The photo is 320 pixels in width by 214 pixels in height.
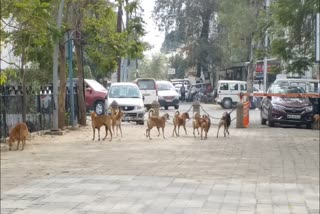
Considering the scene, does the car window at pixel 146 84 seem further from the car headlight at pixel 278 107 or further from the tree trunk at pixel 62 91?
the tree trunk at pixel 62 91

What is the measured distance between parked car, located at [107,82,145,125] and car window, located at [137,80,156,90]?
792 cm

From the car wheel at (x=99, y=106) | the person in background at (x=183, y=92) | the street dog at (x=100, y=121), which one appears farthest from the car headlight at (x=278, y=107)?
the person in background at (x=183, y=92)

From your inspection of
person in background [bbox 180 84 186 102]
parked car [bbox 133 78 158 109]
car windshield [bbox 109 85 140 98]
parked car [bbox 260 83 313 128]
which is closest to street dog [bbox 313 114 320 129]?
parked car [bbox 260 83 313 128]

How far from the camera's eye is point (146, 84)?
3369 cm

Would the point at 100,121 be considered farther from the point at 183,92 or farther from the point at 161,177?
the point at 183,92

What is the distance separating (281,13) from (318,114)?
522cm

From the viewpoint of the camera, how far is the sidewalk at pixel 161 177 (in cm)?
788

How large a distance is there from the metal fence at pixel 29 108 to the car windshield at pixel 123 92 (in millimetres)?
3077

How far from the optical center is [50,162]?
12.1m

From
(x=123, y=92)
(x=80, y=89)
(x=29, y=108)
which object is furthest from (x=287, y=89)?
(x=29, y=108)

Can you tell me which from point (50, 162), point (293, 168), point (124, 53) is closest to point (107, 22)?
point (124, 53)

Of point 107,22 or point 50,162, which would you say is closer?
point 50,162

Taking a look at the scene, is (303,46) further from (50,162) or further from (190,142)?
(50,162)

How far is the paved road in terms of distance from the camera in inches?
310
